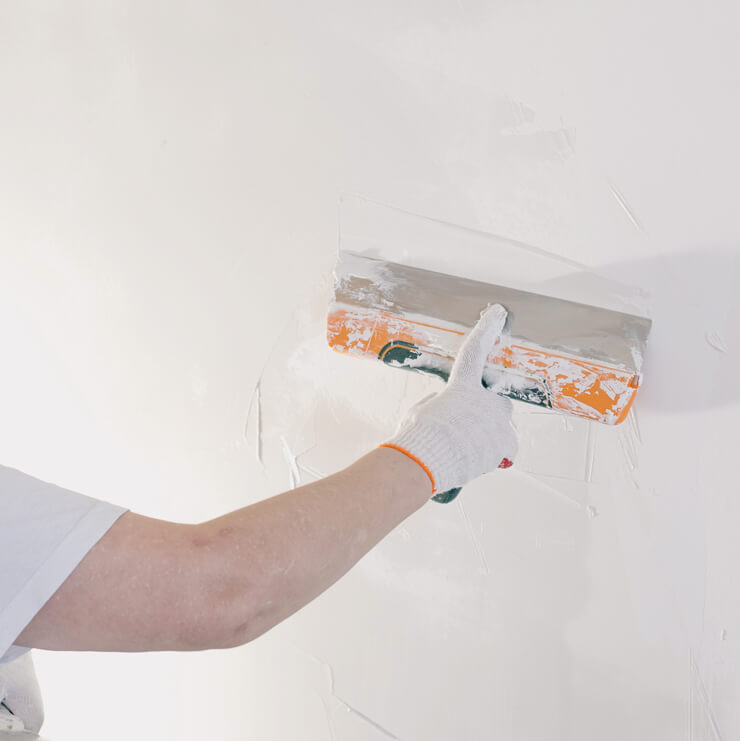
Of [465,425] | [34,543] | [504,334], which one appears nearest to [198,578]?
[34,543]

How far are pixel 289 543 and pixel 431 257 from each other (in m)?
0.49

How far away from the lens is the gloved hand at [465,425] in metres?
0.84

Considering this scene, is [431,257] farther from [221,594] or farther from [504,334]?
[221,594]

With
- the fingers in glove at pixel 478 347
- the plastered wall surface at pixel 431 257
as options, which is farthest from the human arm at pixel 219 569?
the plastered wall surface at pixel 431 257

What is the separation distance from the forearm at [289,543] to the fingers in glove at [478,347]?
198 millimetres

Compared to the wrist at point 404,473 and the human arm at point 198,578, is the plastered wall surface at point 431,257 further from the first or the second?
the human arm at point 198,578

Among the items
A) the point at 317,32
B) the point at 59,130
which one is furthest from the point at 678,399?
the point at 59,130

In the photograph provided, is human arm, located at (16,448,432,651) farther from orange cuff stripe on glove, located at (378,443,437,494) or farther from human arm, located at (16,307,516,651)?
orange cuff stripe on glove, located at (378,443,437,494)

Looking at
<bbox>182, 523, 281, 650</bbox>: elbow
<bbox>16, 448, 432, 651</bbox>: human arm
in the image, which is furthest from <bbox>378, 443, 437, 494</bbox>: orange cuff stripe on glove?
<bbox>182, 523, 281, 650</bbox>: elbow

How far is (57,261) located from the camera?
1434 mm

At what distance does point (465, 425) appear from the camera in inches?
34.2

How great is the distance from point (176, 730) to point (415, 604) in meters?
0.93

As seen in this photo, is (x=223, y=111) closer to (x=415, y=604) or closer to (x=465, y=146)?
(x=465, y=146)

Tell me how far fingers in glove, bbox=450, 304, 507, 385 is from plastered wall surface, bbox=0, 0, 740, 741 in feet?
0.40
